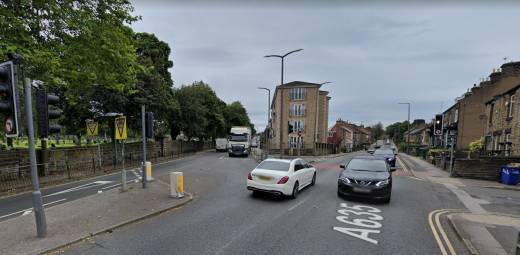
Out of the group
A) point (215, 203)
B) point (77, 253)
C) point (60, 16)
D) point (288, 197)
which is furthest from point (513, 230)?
point (60, 16)

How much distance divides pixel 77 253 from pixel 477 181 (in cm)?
1893

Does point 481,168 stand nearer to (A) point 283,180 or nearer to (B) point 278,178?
(A) point 283,180

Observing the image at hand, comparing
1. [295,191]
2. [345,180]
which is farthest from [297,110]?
[345,180]

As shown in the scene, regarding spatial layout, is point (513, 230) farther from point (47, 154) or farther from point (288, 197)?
point (47, 154)

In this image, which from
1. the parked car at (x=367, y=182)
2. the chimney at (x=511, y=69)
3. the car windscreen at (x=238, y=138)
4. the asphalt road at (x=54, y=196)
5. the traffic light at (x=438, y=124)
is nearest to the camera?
the asphalt road at (x=54, y=196)

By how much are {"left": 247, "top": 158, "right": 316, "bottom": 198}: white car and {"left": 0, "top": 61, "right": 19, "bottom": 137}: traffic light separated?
6.52 meters

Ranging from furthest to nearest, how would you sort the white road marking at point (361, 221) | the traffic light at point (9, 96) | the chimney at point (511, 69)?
the chimney at point (511, 69)
the white road marking at point (361, 221)
the traffic light at point (9, 96)

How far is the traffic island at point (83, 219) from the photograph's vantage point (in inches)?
204

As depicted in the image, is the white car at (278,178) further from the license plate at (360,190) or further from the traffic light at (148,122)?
the traffic light at (148,122)

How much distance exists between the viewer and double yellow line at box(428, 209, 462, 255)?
17.8 feet

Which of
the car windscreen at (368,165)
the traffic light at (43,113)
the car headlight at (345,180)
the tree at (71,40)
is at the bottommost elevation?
the car headlight at (345,180)

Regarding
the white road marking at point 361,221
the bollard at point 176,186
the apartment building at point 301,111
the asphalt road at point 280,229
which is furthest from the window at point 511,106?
the apartment building at point 301,111

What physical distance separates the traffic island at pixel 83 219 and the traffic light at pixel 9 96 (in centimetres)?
222

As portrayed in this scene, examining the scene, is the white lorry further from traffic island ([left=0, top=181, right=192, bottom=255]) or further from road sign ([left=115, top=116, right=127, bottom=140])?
road sign ([left=115, top=116, right=127, bottom=140])
